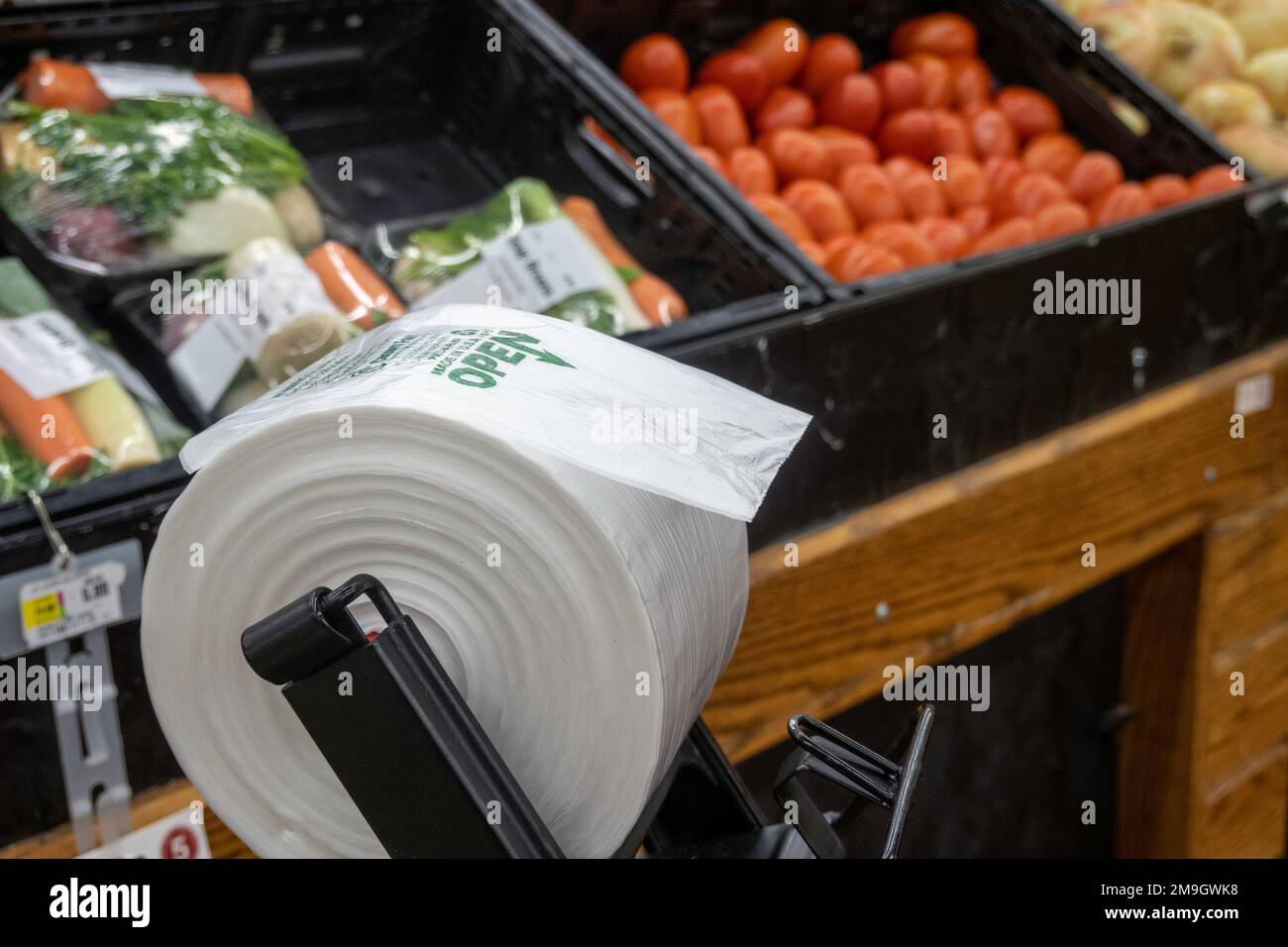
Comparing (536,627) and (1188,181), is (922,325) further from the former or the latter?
(536,627)

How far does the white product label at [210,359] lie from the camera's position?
1.44 metres

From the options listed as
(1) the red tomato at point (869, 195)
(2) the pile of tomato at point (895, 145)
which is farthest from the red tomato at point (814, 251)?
(1) the red tomato at point (869, 195)

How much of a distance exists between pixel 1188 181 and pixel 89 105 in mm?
1848

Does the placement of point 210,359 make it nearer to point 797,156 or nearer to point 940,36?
point 797,156

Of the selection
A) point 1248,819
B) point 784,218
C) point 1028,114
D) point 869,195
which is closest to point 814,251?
point 784,218

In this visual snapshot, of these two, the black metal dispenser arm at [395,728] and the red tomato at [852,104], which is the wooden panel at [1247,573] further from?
the black metal dispenser arm at [395,728]

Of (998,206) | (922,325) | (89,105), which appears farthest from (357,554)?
(998,206)

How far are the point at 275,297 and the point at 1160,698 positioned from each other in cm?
173

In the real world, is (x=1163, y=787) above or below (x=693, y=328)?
below

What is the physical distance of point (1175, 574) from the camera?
2.31m

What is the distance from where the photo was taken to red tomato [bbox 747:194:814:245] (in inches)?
80.6

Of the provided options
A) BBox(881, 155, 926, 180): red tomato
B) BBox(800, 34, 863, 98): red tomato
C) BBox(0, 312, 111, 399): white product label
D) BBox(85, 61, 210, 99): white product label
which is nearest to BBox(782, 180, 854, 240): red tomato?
BBox(881, 155, 926, 180): red tomato

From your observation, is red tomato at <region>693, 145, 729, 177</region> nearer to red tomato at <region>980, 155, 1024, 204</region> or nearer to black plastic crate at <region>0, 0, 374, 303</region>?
red tomato at <region>980, 155, 1024, 204</region>
